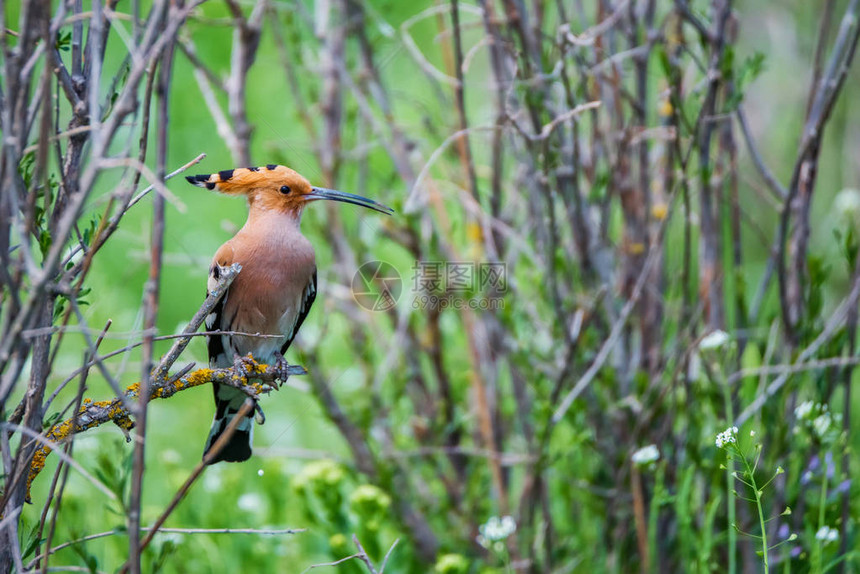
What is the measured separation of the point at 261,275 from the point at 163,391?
21cm

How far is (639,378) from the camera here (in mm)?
2318

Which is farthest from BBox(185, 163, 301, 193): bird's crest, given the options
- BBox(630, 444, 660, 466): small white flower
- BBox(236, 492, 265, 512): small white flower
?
BBox(236, 492, 265, 512): small white flower

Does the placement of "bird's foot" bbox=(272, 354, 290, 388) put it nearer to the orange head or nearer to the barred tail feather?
the barred tail feather

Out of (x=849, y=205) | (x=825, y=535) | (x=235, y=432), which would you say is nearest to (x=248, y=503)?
(x=235, y=432)

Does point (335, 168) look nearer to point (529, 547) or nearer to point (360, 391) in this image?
point (360, 391)

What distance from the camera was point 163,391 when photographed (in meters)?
1.24

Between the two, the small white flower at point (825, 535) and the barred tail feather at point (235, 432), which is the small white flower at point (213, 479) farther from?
the small white flower at point (825, 535)

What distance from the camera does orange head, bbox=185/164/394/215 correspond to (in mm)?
1167

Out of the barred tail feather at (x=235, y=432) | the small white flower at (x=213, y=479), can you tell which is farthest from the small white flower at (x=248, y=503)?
the barred tail feather at (x=235, y=432)

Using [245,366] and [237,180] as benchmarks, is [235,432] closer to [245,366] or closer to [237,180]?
[245,366]

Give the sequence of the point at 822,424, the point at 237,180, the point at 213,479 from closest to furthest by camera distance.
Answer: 1. the point at 237,180
2. the point at 822,424
3. the point at 213,479

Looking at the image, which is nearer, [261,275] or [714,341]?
[261,275]

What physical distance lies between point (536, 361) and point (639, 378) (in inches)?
12.7

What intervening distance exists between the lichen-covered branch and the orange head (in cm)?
26
